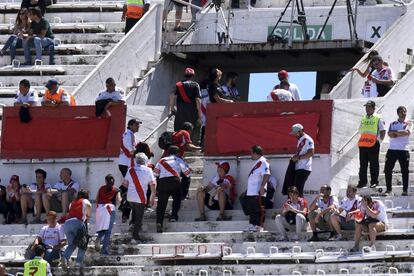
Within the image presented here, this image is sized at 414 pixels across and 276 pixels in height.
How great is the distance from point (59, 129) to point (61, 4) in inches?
264

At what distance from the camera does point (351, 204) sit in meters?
27.6

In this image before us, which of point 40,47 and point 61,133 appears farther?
point 40,47

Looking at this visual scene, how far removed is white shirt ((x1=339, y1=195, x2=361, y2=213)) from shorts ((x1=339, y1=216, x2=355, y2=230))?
0.15 meters

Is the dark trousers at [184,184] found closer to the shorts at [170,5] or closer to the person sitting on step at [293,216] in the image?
the person sitting on step at [293,216]

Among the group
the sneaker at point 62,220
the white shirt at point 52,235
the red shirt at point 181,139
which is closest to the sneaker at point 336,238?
the red shirt at point 181,139

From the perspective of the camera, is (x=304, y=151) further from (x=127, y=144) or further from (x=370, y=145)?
(x=127, y=144)

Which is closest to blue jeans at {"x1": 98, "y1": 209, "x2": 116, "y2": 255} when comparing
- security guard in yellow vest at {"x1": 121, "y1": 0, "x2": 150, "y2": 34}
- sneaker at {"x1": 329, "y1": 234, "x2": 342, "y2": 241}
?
sneaker at {"x1": 329, "y1": 234, "x2": 342, "y2": 241}

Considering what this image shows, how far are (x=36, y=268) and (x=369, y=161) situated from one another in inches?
210

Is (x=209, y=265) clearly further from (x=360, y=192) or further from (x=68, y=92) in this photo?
(x=68, y=92)

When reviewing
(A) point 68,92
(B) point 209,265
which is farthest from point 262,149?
(A) point 68,92

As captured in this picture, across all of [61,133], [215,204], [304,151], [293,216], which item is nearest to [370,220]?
[293,216]

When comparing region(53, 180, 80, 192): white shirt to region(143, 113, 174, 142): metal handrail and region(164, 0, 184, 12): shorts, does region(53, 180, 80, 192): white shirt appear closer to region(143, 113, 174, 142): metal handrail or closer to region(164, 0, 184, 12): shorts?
region(143, 113, 174, 142): metal handrail

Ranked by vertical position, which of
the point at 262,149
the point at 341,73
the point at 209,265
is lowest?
the point at 209,265

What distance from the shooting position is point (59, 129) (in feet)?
102
